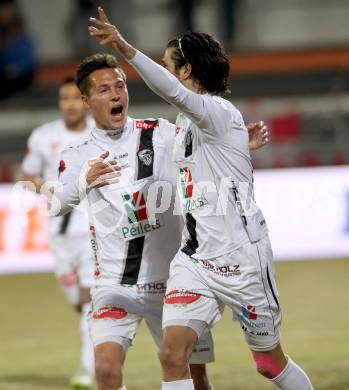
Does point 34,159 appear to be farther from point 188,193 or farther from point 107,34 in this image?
point 107,34

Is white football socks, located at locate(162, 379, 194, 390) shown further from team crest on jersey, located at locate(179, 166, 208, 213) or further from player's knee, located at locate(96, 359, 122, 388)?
team crest on jersey, located at locate(179, 166, 208, 213)

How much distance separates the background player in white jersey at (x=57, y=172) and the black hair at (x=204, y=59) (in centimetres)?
287

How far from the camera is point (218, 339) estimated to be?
29.1 ft

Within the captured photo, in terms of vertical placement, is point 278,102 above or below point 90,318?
below

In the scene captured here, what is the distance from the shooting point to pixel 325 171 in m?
13.2

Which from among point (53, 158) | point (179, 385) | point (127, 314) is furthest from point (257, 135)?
point (53, 158)

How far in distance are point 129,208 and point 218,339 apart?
3459 mm

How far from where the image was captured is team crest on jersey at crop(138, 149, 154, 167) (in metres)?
5.77

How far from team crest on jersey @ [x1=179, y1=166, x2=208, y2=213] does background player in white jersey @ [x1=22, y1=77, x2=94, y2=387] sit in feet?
9.24

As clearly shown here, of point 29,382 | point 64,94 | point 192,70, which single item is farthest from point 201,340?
point 64,94

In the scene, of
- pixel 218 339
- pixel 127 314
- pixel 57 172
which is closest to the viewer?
pixel 127 314

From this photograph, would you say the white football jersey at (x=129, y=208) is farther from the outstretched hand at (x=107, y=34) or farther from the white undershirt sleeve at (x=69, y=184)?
the outstretched hand at (x=107, y=34)

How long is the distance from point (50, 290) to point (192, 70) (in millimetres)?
7041

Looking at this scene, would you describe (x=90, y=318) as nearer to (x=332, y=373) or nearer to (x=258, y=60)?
(x=332, y=373)
